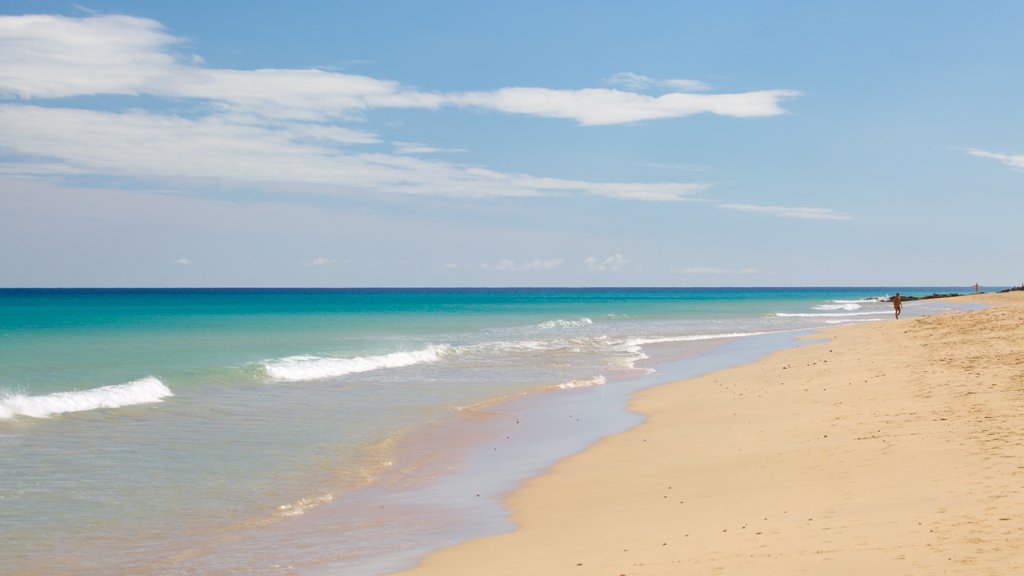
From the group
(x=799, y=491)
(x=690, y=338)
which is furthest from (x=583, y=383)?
(x=690, y=338)

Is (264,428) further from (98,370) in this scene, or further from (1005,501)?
(98,370)

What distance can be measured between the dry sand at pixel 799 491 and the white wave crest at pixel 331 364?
45.3 feet

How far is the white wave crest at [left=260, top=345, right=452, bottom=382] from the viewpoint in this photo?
96.5 ft

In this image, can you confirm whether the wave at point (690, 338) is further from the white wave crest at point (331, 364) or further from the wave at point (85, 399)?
the wave at point (85, 399)

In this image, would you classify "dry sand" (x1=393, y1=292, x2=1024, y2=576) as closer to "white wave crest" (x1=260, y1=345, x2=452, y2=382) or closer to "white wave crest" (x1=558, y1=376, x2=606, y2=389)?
"white wave crest" (x1=558, y1=376, x2=606, y2=389)

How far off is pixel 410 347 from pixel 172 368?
12934mm

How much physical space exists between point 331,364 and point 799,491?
24.3 metres

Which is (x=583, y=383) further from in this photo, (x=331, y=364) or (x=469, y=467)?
(x=469, y=467)

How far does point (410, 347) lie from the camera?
4166 centimetres

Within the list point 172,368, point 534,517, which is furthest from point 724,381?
point 172,368

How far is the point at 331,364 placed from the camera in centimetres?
3234

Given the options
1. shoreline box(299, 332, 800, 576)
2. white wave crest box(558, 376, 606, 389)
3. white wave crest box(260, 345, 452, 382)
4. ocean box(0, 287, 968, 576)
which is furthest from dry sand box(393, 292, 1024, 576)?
white wave crest box(260, 345, 452, 382)

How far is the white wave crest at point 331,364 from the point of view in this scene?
29422mm

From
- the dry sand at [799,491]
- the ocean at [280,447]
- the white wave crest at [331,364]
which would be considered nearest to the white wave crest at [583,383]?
the ocean at [280,447]
